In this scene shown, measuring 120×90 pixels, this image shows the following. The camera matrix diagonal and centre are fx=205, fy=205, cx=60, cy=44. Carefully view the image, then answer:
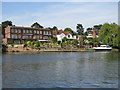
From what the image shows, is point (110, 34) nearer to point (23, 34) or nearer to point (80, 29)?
point (23, 34)

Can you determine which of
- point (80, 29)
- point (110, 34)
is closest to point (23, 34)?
point (110, 34)

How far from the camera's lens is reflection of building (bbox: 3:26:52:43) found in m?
96.4

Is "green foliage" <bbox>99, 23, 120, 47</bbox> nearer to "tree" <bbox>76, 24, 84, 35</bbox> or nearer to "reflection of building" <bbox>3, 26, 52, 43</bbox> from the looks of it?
"reflection of building" <bbox>3, 26, 52, 43</bbox>

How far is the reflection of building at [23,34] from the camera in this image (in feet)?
316

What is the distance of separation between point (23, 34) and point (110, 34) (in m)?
41.6

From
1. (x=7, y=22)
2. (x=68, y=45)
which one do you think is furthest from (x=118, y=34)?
(x=7, y=22)

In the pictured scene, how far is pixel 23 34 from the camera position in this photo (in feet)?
331

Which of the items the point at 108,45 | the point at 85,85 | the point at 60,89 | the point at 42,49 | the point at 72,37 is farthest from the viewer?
the point at 72,37

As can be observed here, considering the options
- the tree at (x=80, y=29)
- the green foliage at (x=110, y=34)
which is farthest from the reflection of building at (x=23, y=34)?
the tree at (x=80, y=29)

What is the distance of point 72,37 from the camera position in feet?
411

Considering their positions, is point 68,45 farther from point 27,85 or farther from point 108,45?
point 27,85

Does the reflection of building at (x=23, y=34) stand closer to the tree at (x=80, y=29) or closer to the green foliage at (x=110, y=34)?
the green foliage at (x=110, y=34)

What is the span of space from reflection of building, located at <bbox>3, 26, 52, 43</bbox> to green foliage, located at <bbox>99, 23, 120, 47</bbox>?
32389mm

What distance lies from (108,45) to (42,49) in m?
30.1
